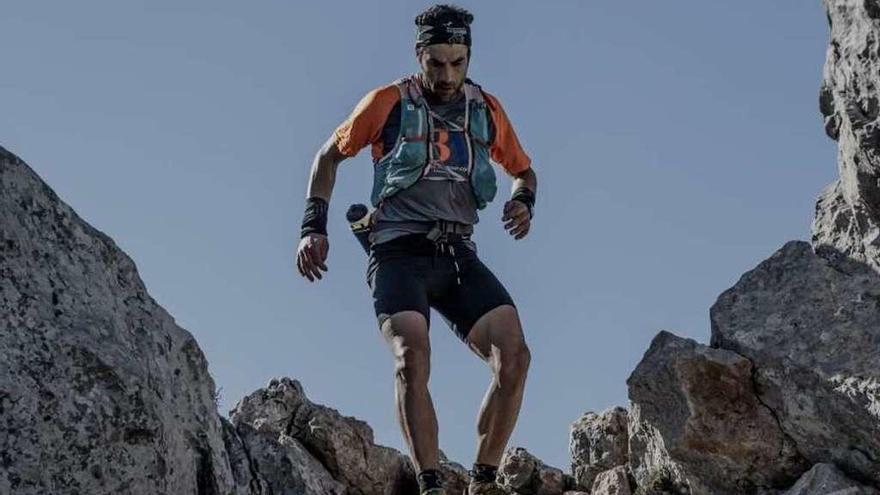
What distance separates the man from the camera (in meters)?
10.2

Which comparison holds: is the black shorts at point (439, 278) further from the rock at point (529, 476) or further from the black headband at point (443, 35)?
the rock at point (529, 476)

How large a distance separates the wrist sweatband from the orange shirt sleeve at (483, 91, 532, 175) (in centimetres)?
26

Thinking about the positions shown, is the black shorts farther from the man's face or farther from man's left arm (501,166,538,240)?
the man's face

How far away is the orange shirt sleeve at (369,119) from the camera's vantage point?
35.7 feet

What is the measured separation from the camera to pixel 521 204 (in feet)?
36.7

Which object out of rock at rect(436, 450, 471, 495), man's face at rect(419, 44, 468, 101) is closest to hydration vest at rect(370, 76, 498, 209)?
man's face at rect(419, 44, 468, 101)

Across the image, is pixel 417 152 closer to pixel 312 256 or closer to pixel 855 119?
pixel 312 256

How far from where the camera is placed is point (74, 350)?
6.46 m

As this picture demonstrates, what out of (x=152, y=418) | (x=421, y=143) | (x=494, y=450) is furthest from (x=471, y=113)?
(x=152, y=418)

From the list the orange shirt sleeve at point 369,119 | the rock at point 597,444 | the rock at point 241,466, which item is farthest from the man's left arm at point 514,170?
the rock at point 597,444

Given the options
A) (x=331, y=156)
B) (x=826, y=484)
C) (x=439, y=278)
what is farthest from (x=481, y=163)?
(x=826, y=484)

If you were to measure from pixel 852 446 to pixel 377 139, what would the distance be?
467 cm

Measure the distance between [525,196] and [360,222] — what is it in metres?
1.48

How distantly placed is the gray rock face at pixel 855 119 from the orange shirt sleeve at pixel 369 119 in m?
3.48
